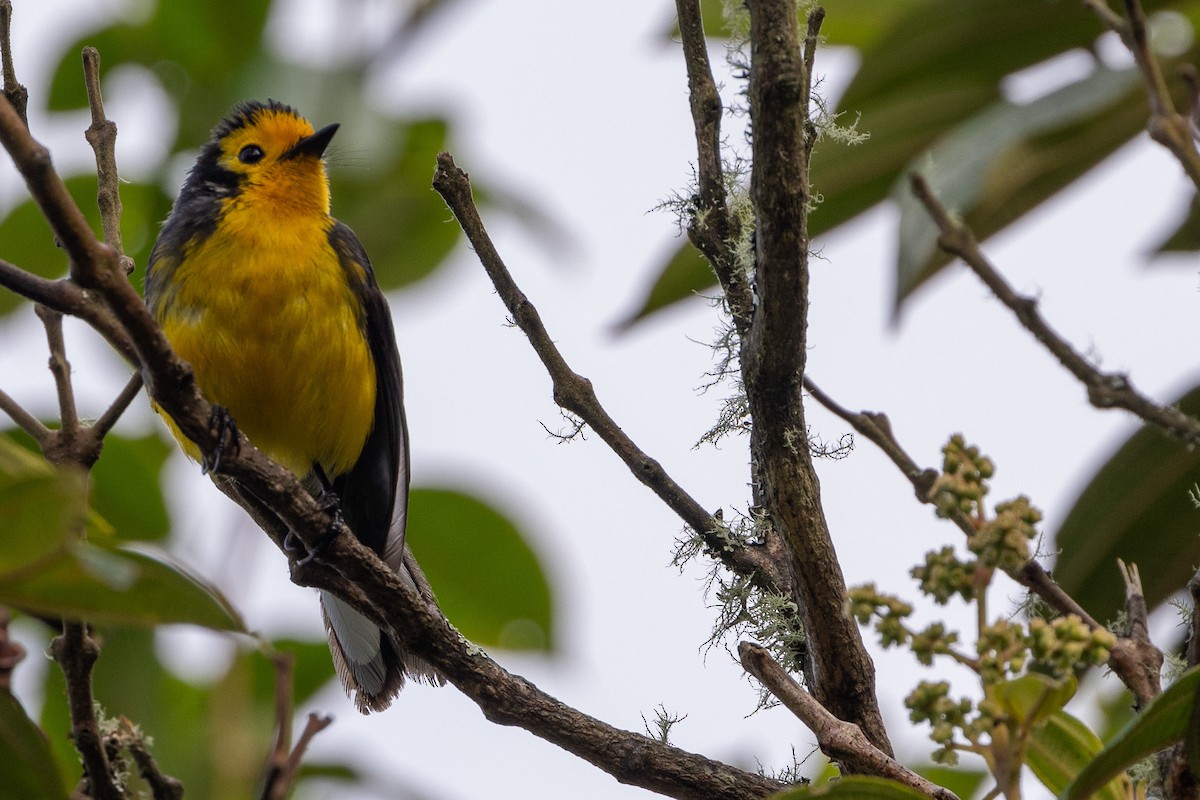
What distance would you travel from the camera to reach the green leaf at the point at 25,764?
171 cm

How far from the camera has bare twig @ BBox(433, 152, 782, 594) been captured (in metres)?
2.11

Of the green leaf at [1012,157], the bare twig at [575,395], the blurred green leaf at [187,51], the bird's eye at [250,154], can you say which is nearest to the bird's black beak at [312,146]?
the bird's eye at [250,154]

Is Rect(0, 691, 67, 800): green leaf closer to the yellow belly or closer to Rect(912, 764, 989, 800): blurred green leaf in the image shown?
the yellow belly

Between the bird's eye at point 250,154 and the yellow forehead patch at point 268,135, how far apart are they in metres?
0.01

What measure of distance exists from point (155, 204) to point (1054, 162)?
2.77m

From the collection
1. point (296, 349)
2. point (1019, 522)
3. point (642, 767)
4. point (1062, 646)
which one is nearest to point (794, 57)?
point (1019, 522)

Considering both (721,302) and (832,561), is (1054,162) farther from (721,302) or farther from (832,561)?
(832,561)

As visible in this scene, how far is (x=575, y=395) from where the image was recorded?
2221 millimetres

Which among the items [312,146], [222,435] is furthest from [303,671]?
[312,146]

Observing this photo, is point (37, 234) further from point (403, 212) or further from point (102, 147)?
point (102, 147)

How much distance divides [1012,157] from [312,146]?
2.46 meters

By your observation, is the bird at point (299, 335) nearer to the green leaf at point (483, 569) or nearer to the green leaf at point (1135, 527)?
the green leaf at point (483, 569)

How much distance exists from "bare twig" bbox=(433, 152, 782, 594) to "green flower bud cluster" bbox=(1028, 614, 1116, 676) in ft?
3.05

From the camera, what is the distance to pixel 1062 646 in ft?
4.41
